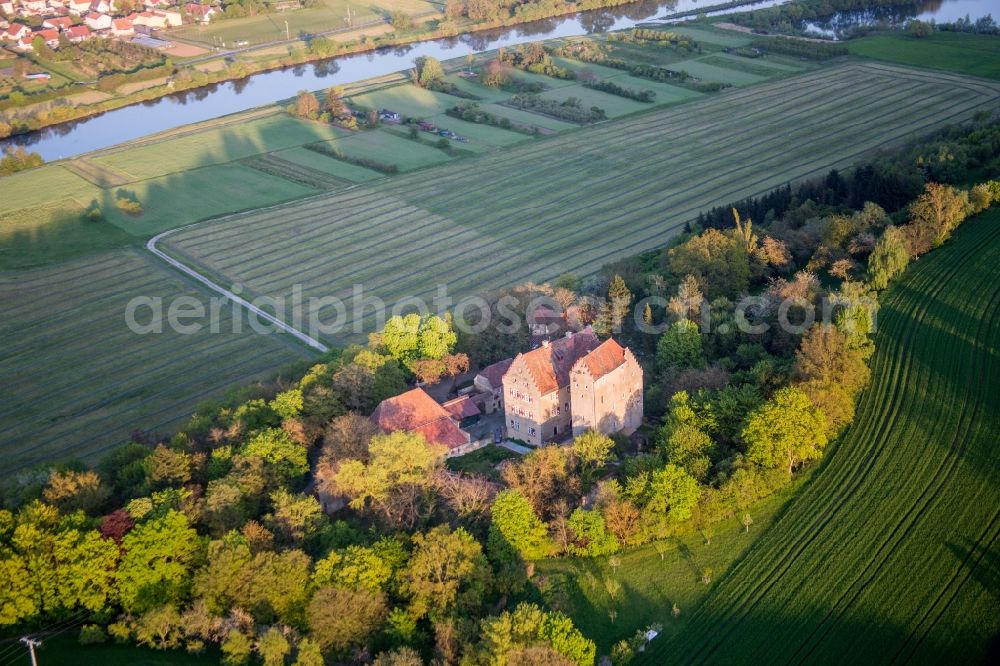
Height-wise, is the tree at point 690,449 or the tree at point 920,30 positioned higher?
the tree at point 920,30

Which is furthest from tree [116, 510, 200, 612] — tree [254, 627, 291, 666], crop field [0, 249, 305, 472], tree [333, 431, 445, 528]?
crop field [0, 249, 305, 472]

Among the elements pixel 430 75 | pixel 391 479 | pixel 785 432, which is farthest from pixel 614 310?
pixel 430 75

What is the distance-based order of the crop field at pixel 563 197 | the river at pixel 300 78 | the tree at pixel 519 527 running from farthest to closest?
the river at pixel 300 78
the crop field at pixel 563 197
the tree at pixel 519 527

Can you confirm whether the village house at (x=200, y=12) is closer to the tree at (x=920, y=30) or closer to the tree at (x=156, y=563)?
the tree at (x=920, y=30)

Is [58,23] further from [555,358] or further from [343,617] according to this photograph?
[343,617]

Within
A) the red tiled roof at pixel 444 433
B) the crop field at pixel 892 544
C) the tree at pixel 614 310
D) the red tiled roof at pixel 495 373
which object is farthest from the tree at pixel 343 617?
the tree at pixel 614 310
